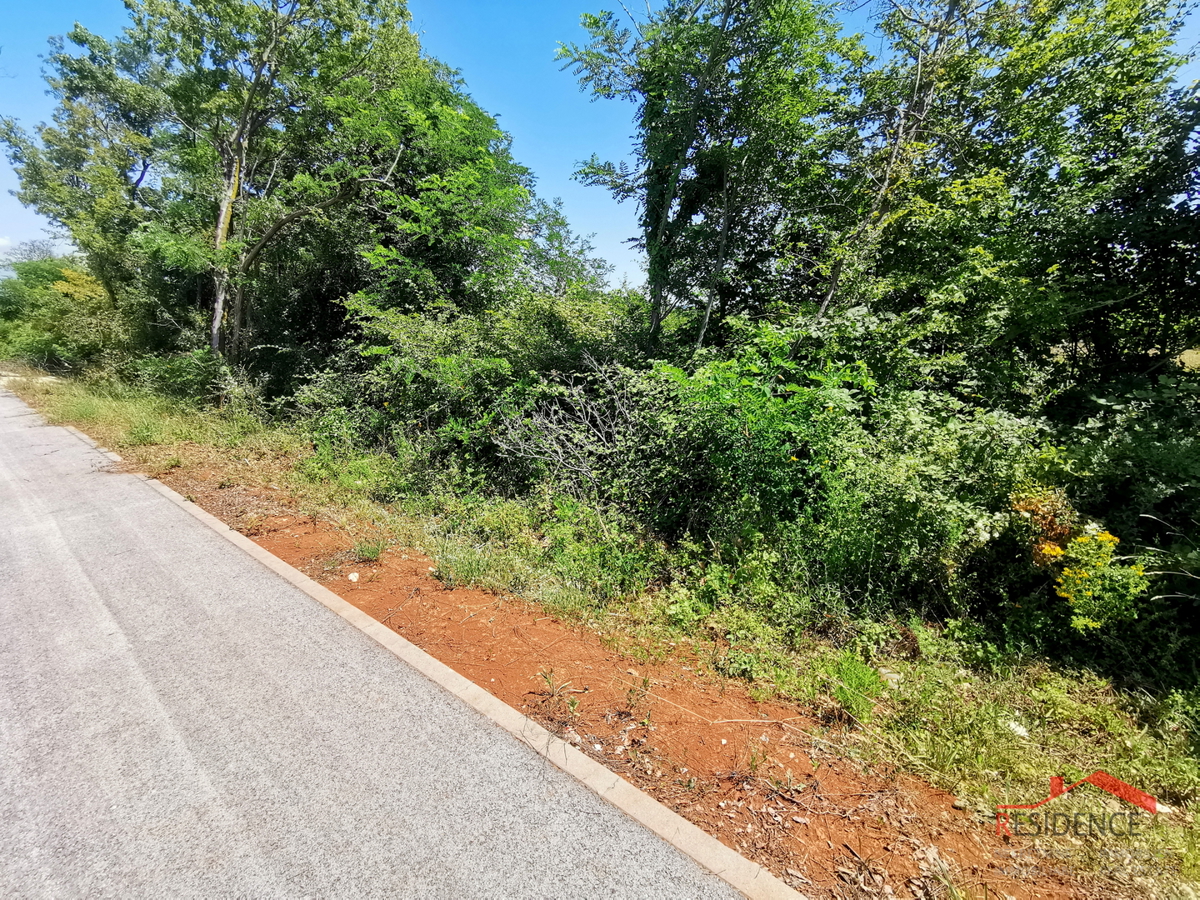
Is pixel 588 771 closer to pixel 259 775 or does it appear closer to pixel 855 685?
pixel 259 775

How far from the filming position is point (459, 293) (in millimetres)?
11859

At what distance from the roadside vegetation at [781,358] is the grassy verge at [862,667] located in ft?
0.09

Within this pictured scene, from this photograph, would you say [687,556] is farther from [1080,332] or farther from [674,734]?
[1080,332]

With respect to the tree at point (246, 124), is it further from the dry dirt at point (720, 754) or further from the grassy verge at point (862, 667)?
the dry dirt at point (720, 754)

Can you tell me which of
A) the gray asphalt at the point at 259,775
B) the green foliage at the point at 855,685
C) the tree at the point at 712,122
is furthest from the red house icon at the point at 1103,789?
the tree at the point at 712,122

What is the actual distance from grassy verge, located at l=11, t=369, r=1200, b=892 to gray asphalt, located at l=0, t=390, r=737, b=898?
1.29 metres

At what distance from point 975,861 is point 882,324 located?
573 cm

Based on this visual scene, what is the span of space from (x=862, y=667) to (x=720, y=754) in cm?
127

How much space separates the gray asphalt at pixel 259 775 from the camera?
1860mm

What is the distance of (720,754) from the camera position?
253 centimetres

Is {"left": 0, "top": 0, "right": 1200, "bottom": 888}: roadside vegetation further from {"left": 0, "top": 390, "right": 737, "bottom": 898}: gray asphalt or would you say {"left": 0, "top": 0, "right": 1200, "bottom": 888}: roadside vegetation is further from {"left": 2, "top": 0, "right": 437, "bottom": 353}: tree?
{"left": 0, "top": 390, "right": 737, "bottom": 898}: gray asphalt

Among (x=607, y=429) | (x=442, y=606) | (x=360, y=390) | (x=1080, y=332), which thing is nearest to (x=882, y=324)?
(x=1080, y=332)

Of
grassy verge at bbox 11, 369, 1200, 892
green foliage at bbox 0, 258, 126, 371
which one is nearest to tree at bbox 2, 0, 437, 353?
green foliage at bbox 0, 258, 126, 371

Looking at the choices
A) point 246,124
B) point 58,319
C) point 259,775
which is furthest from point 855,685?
point 58,319
